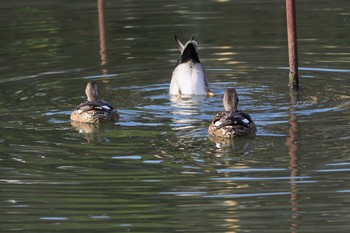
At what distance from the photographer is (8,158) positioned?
496 inches

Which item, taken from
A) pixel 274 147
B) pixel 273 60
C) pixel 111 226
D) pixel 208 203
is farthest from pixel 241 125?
pixel 273 60

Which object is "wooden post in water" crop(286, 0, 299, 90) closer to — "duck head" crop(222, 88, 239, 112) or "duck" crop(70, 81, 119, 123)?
"duck head" crop(222, 88, 239, 112)

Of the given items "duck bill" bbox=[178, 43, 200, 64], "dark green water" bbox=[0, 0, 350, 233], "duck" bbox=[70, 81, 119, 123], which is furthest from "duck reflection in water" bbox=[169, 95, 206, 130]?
"duck" bbox=[70, 81, 119, 123]

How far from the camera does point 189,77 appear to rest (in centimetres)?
1694

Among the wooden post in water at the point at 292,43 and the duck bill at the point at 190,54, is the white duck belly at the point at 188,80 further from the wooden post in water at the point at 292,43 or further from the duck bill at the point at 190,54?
the wooden post in water at the point at 292,43

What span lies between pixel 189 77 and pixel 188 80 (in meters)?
0.08

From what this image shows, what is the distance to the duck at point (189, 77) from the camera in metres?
16.8

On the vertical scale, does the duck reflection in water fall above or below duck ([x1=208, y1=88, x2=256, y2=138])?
below

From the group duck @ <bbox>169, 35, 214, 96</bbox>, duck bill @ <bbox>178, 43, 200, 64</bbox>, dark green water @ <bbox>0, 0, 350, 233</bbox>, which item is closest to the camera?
dark green water @ <bbox>0, 0, 350, 233</bbox>

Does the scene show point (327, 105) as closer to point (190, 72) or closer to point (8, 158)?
point (190, 72)

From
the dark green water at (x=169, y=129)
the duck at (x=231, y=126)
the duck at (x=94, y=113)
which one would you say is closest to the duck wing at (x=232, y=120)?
the duck at (x=231, y=126)

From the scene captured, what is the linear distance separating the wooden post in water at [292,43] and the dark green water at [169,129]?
0.23 m

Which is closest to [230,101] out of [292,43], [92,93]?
Answer: [92,93]

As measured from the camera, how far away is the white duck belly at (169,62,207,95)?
16766mm
